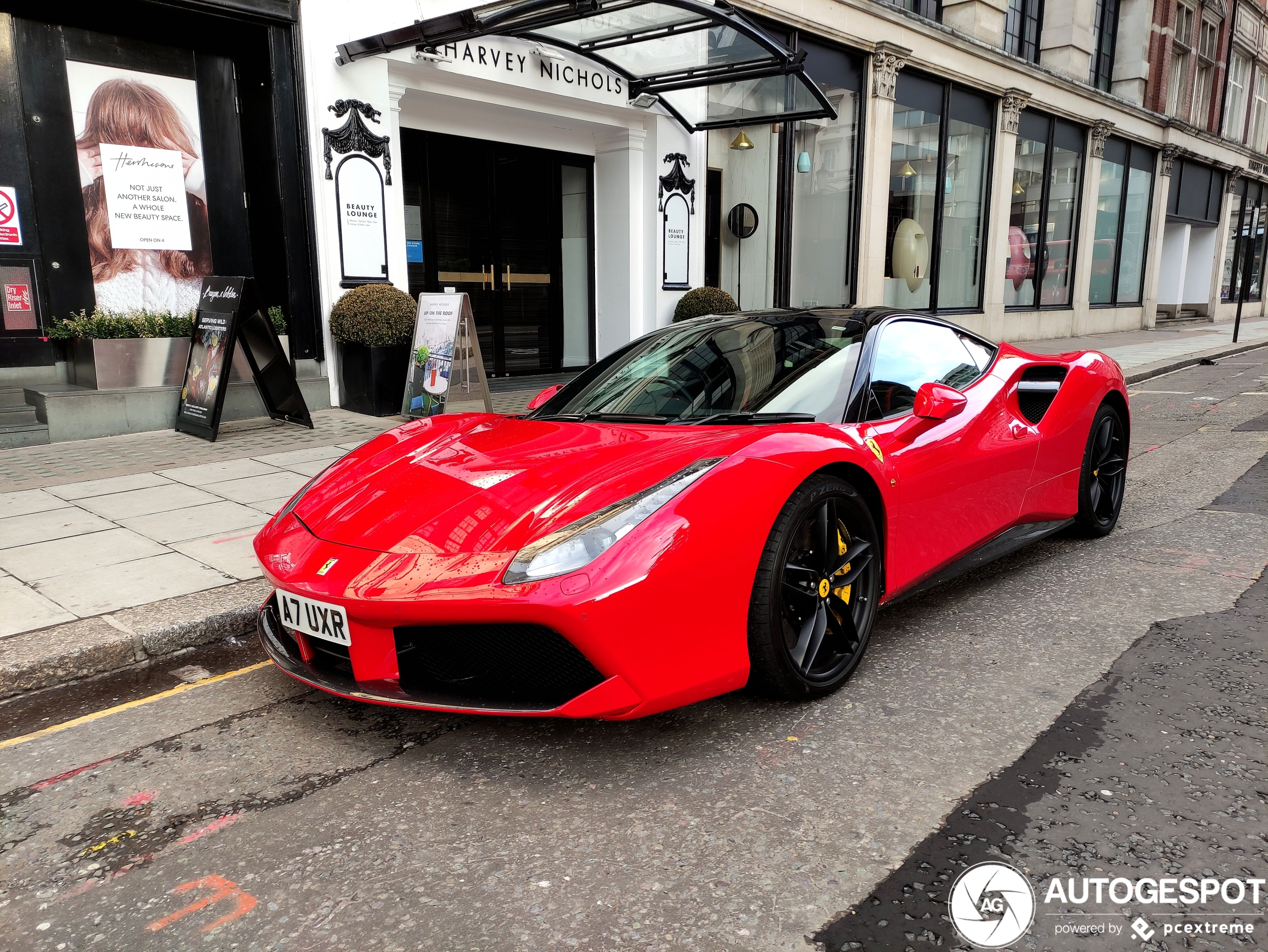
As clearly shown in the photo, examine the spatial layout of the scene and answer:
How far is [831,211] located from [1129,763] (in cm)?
1326

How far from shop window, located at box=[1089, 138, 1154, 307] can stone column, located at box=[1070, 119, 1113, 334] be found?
360 millimetres

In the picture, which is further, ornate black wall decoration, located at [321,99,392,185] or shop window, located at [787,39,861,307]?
shop window, located at [787,39,861,307]

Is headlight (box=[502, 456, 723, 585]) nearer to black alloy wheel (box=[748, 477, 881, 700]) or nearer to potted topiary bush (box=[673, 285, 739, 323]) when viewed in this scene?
black alloy wheel (box=[748, 477, 881, 700])

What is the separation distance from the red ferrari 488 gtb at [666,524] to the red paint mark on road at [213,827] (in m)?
0.40

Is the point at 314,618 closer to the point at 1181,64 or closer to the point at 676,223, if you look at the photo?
the point at 676,223

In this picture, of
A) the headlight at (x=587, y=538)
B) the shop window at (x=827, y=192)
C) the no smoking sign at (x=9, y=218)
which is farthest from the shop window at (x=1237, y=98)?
the headlight at (x=587, y=538)

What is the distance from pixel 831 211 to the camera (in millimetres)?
14625

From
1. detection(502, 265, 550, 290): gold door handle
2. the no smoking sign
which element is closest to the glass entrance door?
detection(502, 265, 550, 290): gold door handle

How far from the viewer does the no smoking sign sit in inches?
296

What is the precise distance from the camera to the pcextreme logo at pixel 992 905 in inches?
72.8

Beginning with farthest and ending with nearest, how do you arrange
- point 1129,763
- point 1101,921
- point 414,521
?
point 414,521 < point 1129,763 < point 1101,921

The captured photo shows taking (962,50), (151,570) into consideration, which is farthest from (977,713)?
(962,50)

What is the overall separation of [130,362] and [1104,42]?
2290 centimetres

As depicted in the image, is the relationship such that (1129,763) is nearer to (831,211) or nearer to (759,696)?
(759,696)
